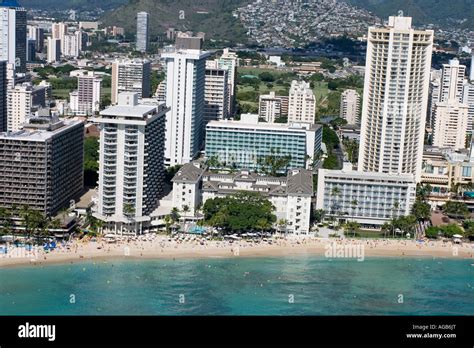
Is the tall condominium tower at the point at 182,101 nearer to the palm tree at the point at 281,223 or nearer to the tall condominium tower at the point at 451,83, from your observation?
the palm tree at the point at 281,223

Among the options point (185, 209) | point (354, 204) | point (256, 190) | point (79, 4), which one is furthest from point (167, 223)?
point (79, 4)

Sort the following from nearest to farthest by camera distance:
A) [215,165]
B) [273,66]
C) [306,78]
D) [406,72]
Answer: [406,72] → [215,165] → [306,78] → [273,66]

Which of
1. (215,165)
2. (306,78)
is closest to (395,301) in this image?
(215,165)

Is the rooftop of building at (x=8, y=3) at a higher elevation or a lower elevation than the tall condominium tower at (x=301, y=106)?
higher

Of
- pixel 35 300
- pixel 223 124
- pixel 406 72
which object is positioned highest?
pixel 406 72

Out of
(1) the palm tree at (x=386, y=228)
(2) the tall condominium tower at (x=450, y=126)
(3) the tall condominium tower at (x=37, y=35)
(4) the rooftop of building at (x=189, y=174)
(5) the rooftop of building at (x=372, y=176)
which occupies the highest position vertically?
(3) the tall condominium tower at (x=37, y=35)

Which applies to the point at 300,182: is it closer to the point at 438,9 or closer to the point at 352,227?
the point at 352,227

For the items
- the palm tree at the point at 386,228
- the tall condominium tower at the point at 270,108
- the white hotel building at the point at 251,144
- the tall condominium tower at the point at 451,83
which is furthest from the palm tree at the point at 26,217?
the tall condominium tower at the point at 451,83
